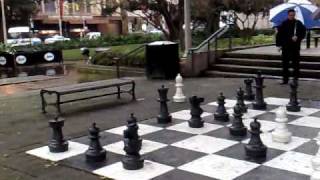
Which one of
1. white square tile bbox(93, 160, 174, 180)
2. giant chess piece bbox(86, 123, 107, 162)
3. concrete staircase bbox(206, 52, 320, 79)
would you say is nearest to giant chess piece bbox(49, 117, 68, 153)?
giant chess piece bbox(86, 123, 107, 162)

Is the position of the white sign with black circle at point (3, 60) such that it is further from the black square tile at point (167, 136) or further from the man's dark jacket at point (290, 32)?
the black square tile at point (167, 136)

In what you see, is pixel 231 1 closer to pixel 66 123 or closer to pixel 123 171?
pixel 66 123

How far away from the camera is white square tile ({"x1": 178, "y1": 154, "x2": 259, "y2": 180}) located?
4898 mm

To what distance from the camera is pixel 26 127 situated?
25.5 feet

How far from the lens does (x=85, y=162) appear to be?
554cm

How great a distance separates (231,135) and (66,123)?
2907mm

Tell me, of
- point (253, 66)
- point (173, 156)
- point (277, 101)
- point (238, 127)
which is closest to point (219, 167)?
point (173, 156)

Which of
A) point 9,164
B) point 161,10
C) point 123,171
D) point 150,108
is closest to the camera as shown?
point 123,171

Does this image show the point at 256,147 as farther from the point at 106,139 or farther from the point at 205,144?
the point at 106,139

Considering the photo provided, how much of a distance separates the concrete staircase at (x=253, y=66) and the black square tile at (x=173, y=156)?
726 cm

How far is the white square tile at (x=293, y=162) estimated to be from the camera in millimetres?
4957

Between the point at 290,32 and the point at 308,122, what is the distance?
416 cm

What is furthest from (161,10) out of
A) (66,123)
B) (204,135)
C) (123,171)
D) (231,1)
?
(123,171)

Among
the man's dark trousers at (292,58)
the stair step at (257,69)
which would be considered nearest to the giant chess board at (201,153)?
the man's dark trousers at (292,58)
